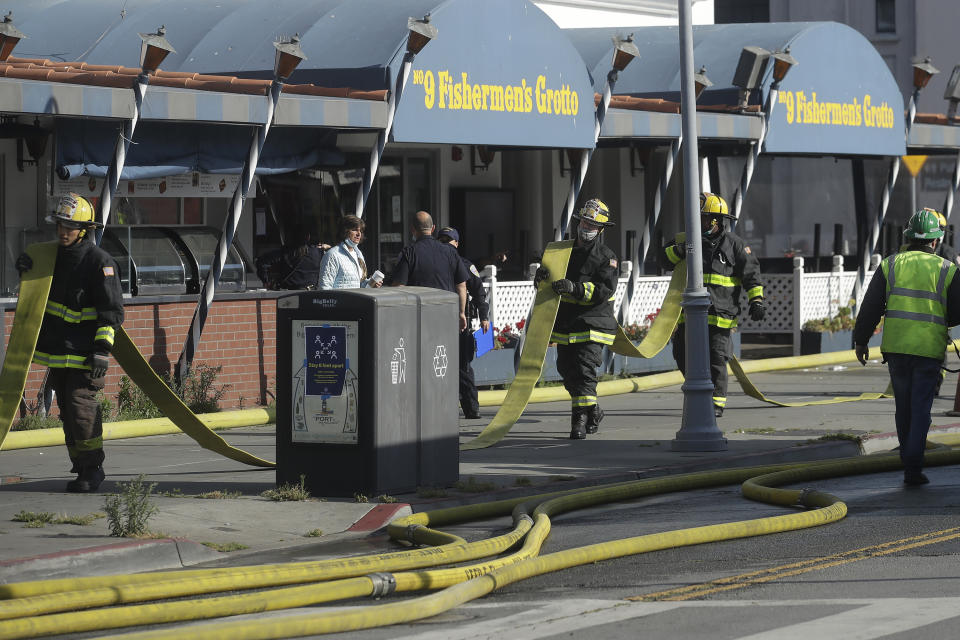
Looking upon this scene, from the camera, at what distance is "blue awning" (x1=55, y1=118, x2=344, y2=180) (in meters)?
15.9

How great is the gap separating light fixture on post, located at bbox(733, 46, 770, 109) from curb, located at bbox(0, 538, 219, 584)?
46.0ft

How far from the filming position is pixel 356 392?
414 inches

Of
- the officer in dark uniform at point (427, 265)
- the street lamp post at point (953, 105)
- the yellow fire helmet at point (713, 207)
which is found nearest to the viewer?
the officer in dark uniform at point (427, 265)

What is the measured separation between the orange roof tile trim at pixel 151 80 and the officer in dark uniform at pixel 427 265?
2.35 meters

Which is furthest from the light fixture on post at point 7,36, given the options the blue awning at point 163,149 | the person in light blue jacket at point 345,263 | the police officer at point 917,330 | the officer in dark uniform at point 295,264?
the police officer at point 917,330

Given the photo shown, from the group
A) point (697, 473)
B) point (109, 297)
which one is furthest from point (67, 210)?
point (697, 473)

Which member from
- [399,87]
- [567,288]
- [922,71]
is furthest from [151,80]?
[922,71]

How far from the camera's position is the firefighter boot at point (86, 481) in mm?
10688

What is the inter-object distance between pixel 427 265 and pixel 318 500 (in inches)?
182

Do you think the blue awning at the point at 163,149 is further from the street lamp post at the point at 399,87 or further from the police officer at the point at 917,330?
the police officer at the point at 917,330

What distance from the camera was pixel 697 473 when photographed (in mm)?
11602

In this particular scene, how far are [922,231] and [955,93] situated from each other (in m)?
15.1

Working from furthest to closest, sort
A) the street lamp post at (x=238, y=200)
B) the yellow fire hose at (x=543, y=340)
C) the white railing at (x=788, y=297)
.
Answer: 1. the white railing at (x=788, y=297)
2. the street lamp post at (x=238, y=200)
3. the yellow fire hose at (x=543, y=340)

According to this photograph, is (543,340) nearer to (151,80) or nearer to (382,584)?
(151,80)
